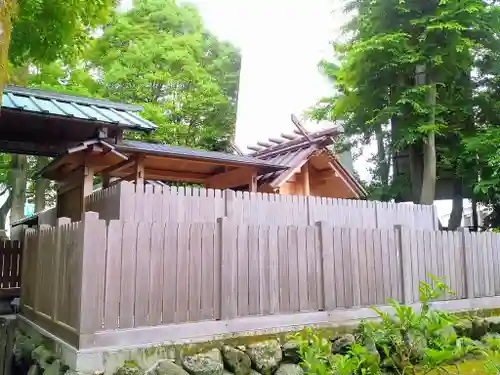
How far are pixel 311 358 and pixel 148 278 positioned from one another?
5.56 feet

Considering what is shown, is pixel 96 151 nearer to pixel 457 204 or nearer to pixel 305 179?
pixel 305 179

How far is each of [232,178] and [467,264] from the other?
5.38m

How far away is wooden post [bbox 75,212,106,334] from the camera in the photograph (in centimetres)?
359

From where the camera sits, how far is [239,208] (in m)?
6.92

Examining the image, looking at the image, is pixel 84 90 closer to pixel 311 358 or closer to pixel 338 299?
pixel 338 299

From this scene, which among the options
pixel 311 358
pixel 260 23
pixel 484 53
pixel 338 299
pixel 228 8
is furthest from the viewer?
pixel 228 8

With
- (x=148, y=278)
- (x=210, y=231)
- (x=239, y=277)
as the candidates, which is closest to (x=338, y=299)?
(x=239, y=277)

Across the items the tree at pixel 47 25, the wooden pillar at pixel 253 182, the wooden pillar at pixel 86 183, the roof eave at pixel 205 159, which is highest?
the tree at pixel 47 25

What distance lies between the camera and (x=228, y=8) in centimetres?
2394

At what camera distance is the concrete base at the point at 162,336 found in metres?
3.55

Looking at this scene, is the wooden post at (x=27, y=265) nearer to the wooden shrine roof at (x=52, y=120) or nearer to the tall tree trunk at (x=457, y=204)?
the wooden shrine roof at (x=52, y=120)

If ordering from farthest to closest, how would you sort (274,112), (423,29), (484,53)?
(274,112) < (484,53) < (423,29)

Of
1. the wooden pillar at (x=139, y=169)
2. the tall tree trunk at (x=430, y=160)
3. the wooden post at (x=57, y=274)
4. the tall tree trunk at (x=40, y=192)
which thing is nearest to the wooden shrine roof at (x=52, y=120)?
the wooden pillar at (x=139, y=169)

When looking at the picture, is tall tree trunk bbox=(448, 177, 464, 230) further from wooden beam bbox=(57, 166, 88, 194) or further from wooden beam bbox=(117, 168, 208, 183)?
wooden beam bbox=(57, 166, 88, 194)
